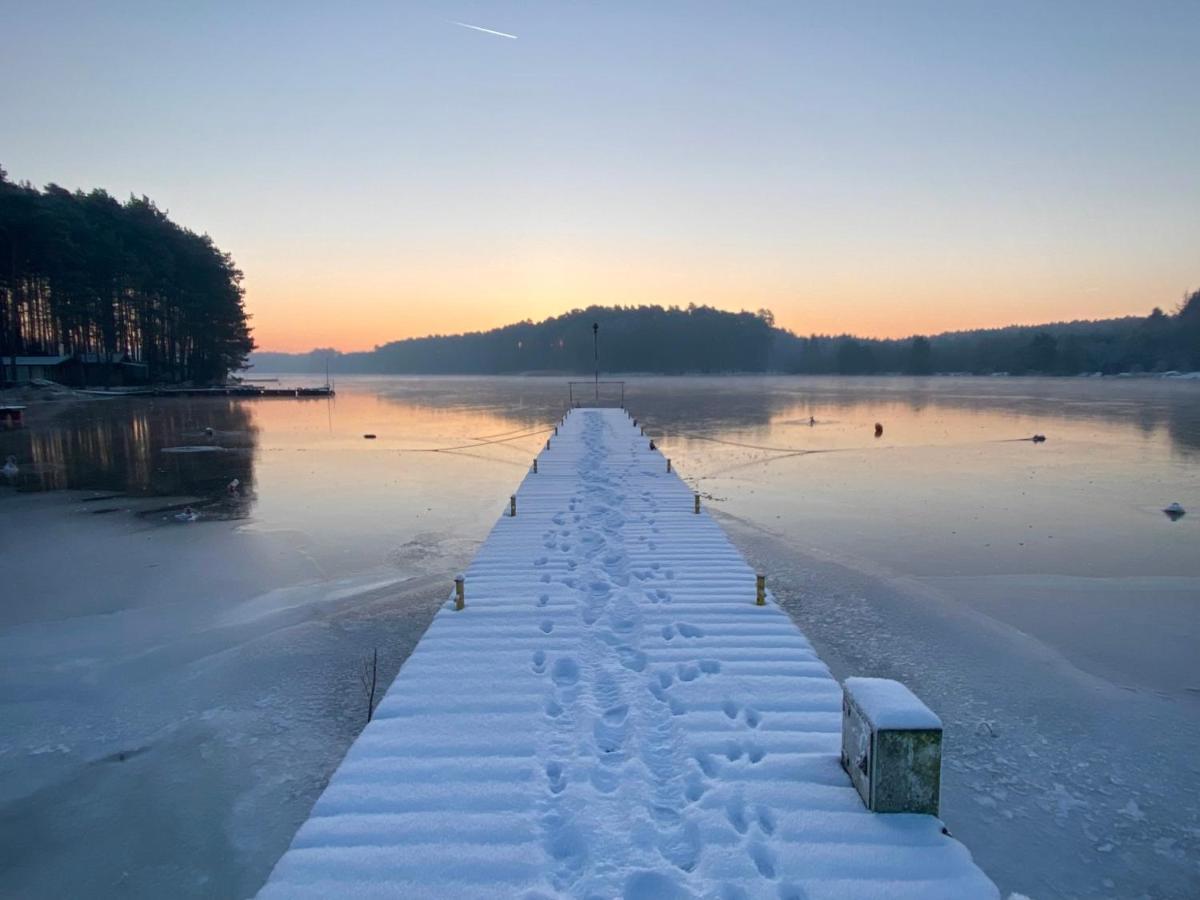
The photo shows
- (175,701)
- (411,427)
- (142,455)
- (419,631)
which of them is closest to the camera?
(175,701)

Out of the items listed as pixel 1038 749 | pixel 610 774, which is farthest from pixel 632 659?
pixel 1038 749

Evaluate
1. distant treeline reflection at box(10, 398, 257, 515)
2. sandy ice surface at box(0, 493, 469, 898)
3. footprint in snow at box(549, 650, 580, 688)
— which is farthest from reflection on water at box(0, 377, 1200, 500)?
footprint in snow at box(549, 650, 580, 688)

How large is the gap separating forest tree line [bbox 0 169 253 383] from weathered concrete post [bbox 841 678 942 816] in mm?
64320

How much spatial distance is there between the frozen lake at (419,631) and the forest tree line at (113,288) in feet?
134

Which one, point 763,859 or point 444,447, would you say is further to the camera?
point 444,447

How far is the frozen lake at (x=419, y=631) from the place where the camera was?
4824mm

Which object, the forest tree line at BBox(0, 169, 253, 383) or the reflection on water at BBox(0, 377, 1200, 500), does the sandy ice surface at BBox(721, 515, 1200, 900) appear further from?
the forest tree line at BBox(0, 169, 253, 383)

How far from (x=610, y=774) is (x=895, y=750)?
1735 millimetres

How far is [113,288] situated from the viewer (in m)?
58.8

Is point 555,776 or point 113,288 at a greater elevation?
point 113,288

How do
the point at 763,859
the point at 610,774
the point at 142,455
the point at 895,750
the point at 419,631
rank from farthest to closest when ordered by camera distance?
the point at 142,455 → the point at 419,631 → the point at 610,774 → the point at 895,750 → the point at 763,859

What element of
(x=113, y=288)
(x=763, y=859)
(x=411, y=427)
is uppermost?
(x=113, y=288)

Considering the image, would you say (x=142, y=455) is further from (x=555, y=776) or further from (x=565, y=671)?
(x=555, y=776)

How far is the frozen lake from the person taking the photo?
4824 mm
